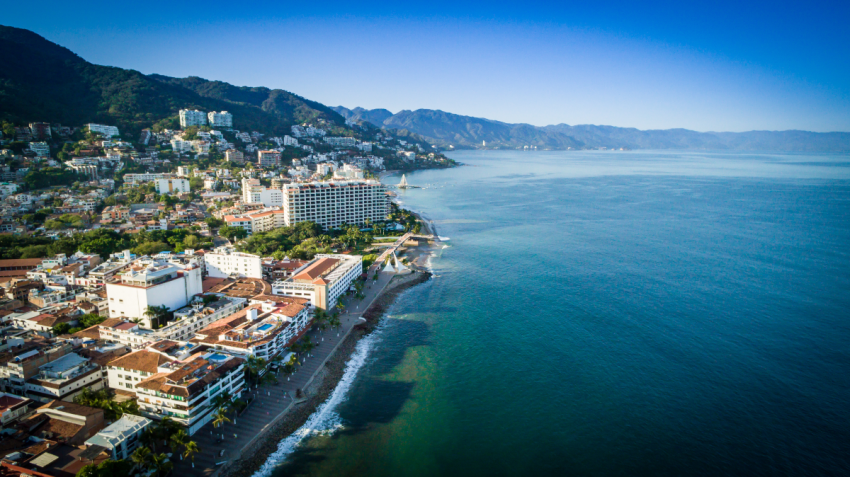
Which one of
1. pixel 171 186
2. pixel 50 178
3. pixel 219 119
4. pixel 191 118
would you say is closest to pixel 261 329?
pixel 171 186

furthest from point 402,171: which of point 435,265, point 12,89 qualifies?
point 435,265

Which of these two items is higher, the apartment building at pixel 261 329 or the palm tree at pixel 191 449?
the apartment building at pixel 261 329

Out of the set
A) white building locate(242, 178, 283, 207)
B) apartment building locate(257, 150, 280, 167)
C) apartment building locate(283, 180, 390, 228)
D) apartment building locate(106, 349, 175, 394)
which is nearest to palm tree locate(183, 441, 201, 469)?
apartment building locate(106, 349, 175, 394)

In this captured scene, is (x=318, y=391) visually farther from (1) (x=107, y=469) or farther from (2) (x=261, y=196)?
(2) (x=261, y=196)

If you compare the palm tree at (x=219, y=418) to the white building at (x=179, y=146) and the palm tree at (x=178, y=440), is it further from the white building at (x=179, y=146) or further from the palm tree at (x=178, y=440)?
the white building at (x=179, y=146)

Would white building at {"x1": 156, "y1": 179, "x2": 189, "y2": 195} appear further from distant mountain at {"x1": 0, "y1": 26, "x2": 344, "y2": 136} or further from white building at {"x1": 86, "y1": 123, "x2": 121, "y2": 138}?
distant mountain at {"x1": 0, "y1": 26, "x2": 344, "y2": 136}

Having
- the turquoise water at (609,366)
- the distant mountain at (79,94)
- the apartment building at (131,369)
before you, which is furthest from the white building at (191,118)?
the apartment building at (131,369)
